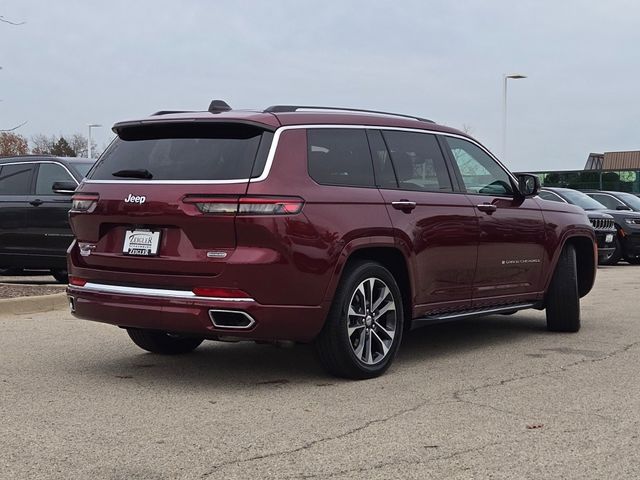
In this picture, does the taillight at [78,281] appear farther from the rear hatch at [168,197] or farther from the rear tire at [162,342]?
the rear tire at [162,342]

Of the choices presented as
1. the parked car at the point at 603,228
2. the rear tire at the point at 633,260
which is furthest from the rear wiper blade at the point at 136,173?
the rear tire at the point at 633,260

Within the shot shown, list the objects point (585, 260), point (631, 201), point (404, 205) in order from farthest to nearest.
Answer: point (631, 201), point (585, 260), point (404, 205)

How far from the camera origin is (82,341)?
24.7 feet

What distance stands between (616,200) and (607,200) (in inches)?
8.9

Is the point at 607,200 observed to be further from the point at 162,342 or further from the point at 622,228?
the point at 162,342

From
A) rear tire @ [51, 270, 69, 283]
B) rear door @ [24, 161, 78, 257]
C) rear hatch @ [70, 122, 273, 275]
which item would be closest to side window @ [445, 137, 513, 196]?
rear hatch @ [70, 122, 273, 275]

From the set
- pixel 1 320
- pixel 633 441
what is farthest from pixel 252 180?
pixel 1 320

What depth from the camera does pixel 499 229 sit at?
7.17 meters

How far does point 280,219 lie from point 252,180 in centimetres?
29

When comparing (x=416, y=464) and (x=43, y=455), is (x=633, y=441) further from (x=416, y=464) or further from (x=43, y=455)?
(x=43, y=455)

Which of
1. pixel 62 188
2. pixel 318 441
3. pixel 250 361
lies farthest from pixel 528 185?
pixel 62 188

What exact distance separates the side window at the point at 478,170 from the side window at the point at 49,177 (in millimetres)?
5913

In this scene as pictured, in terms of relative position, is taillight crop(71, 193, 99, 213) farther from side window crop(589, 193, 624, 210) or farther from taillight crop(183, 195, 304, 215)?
side window crop(589, 193, 624, 210)

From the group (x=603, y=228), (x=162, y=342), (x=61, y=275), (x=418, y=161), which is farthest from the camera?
(x=603, y=228)
